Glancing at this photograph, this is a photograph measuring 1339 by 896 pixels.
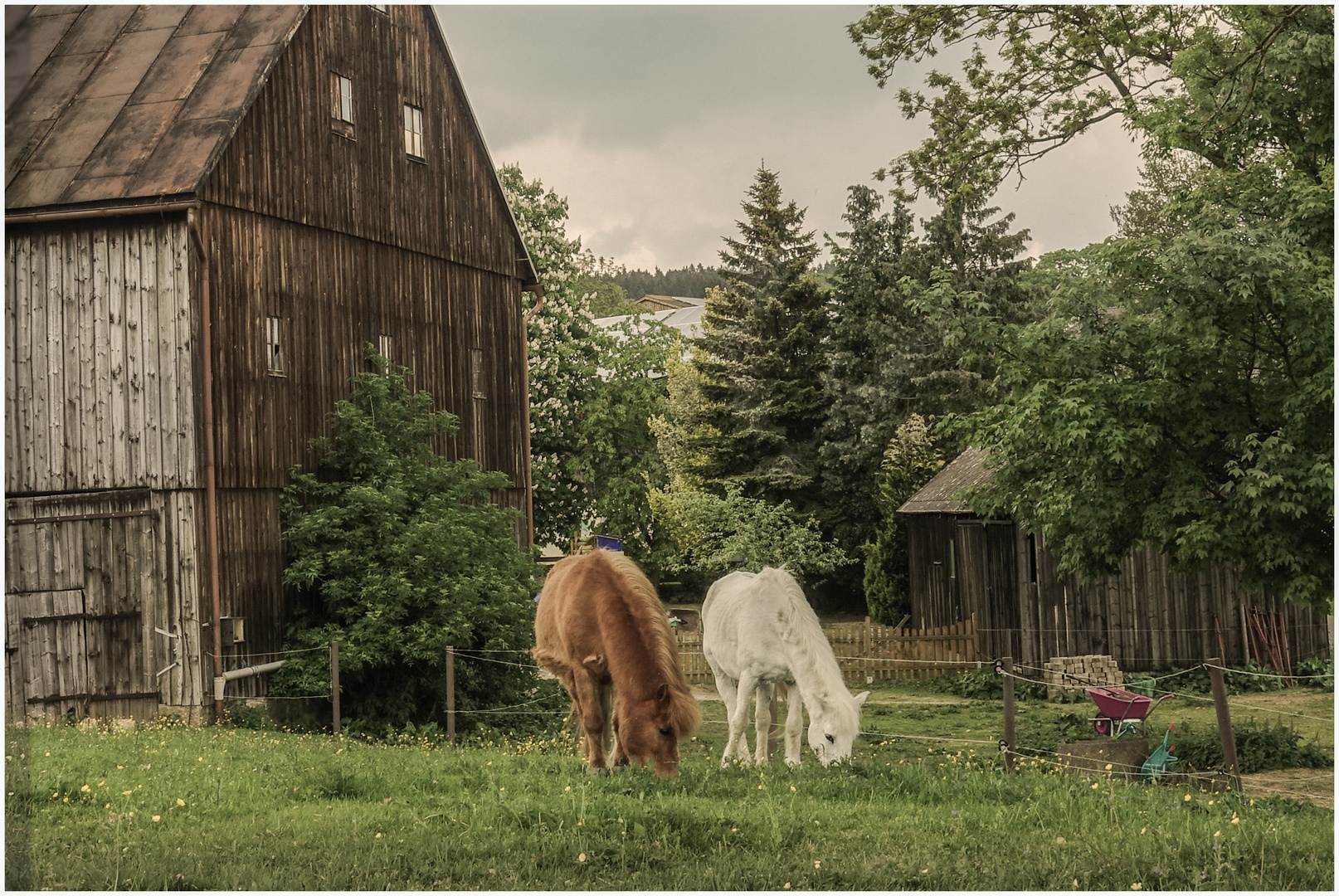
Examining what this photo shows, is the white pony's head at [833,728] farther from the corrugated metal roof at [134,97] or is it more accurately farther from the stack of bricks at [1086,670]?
the stack of bricks at [1086,670]

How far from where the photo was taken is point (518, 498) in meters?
22.1

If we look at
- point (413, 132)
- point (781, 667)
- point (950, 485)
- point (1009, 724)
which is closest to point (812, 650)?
point (781, 667)

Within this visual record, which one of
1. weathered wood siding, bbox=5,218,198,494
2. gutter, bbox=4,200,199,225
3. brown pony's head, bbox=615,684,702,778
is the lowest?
brown pony's head, bbox=615,684,702,778

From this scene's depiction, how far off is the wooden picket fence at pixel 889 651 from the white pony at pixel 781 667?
37.9 feet

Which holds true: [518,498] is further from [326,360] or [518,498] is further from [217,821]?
[217,821]

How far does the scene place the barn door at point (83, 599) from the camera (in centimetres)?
1592

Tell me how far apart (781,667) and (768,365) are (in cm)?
2225

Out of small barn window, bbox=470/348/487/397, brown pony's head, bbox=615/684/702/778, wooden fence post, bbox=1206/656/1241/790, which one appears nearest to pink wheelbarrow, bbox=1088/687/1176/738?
wooden fence post, bbox=1206/656/1241/790

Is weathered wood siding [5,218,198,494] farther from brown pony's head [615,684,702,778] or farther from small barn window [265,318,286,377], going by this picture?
brown pony's head [615,684,702,778]

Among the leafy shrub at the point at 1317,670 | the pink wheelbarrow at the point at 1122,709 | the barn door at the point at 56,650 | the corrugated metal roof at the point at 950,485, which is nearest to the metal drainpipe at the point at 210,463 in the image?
the barn door at the point at 56,650

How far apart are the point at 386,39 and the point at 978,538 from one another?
14.3 m

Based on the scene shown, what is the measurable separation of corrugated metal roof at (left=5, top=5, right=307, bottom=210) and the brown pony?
8.98 m

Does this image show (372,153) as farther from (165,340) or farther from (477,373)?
(165,340)

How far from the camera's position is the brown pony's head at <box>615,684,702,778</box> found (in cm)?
833
